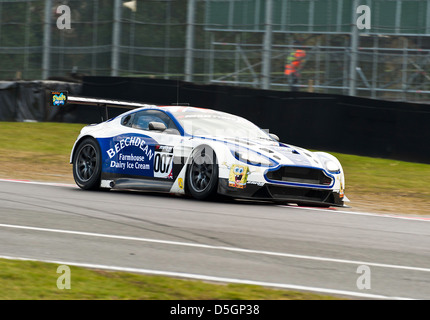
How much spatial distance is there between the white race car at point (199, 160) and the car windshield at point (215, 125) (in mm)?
13

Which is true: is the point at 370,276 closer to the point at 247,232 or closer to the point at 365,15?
the point at 247,232

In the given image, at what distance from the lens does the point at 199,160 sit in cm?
970

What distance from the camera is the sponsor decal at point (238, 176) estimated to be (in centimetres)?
933

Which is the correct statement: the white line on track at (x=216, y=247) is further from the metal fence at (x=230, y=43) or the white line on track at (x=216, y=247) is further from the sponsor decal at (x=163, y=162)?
the metal fence at (x=230, y=43)

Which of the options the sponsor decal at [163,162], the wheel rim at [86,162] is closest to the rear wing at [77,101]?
the wheel rim at [86,162]

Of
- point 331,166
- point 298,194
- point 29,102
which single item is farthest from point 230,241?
point 29,102

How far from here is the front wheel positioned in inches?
373

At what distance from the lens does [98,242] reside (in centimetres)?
670

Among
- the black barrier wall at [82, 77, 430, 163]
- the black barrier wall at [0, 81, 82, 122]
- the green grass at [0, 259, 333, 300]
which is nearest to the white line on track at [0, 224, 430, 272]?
the green grass at [0, 259, 333, 300]

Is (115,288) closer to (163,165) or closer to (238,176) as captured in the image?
(238,176)

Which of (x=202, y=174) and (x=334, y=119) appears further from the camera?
(x=334, y=119)

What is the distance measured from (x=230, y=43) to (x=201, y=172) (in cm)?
1298

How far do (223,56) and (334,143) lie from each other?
6.59m
